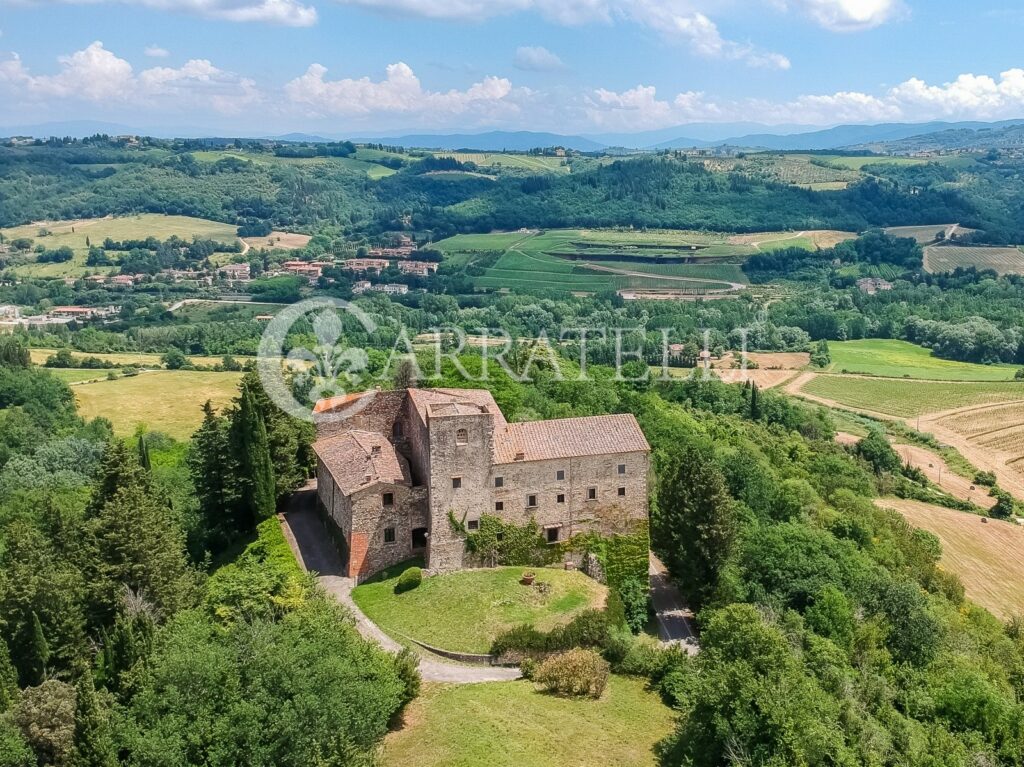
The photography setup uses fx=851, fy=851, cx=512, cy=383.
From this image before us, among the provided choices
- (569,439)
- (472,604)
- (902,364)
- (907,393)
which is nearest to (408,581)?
(472,604)

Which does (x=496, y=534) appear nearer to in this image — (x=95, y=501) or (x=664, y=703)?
(x=664, y=703)

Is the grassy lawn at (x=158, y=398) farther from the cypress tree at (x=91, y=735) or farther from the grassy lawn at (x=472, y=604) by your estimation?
the cypress tree at (x=91, y=735)

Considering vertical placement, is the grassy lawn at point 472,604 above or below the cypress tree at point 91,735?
below

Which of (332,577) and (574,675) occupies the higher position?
(332,577)

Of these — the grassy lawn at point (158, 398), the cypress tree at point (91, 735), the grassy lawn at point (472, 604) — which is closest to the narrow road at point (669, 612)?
the grassy lawn at point (472, 604)

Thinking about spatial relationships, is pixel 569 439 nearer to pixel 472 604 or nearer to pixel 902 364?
pixel 472 604
